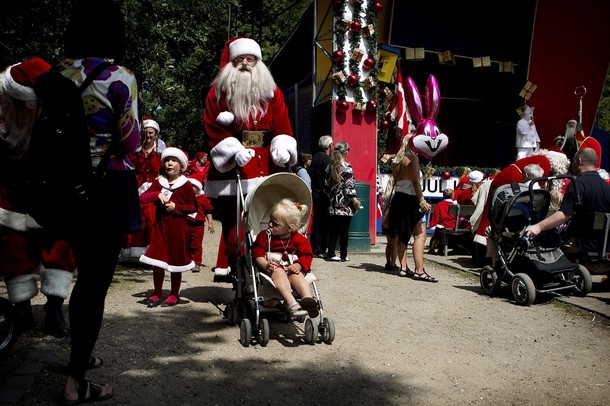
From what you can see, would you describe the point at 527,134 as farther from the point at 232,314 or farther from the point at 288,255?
the point at 232,314

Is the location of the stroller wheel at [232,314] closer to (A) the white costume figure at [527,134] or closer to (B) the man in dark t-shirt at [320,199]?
(B) the man in dark t-shirt at [320,199]

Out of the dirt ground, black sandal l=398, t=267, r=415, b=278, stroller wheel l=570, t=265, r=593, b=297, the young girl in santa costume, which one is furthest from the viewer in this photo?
black sandal l=398, t=267, r=415, b=278

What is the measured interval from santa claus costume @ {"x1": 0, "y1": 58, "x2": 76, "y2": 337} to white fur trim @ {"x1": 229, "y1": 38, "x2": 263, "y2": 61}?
2392 mm

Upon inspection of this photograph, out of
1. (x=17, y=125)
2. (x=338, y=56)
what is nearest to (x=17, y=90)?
(x=17, y=125)

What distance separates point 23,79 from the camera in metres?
3.33

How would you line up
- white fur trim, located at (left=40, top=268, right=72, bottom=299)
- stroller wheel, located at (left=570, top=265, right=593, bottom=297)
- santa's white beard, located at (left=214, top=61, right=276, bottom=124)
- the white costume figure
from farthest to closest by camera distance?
the white costume figure
stroller wheel, located at (left=570, top=265, right=593, bottom=297)
santa's white beard, located at (left=214, top=61, right=276, bottom=124)
white fur trim, located at (left=40, top=268, right=72, bottom=299)

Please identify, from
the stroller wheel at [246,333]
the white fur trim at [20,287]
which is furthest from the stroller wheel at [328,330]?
the white fur trim at [20,287]

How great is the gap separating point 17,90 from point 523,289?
529cm

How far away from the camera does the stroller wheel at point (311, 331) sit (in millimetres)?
4980

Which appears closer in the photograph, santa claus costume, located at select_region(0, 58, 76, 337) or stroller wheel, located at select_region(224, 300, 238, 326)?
santa claus costume, located at select_region(0, 58, 76, 337)

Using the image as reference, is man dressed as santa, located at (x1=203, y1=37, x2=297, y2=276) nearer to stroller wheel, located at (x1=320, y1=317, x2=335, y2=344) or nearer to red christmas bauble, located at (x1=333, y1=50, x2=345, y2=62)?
stroller wheel, located at (x1=320, y1=317, x2=335, y2=344)

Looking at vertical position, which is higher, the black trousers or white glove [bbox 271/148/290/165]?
white glove [bbox 271/148/290/165]

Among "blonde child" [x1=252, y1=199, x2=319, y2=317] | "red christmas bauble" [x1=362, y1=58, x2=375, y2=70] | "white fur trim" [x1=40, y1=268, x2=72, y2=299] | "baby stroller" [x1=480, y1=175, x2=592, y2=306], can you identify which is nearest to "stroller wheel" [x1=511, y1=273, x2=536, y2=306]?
"baby stroller" [x1=480, y1=175, x2=592, y2=306]

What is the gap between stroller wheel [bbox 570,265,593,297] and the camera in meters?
7.15
